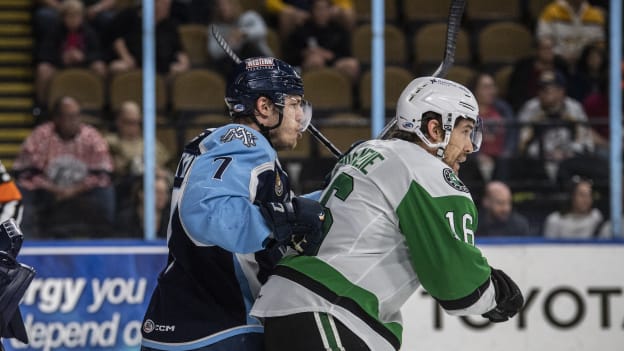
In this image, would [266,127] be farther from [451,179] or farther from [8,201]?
[8,201]

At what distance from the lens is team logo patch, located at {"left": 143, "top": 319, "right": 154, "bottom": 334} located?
322 cm

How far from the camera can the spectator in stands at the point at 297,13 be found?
753 cm

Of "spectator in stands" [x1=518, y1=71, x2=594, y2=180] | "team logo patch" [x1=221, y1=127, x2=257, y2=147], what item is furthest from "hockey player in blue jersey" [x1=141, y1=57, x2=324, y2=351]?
"spectator in stands" [x1=518, y1=71, x2=594, y2=180]

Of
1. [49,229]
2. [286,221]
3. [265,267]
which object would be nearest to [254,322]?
[265,267]

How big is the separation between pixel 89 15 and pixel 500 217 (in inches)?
128

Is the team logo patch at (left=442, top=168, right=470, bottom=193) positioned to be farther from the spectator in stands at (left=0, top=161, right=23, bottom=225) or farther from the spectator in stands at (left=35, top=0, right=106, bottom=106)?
the spectator in stands at (left=35, top=0, right=106, bottom=106)

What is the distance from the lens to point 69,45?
24.4 feet

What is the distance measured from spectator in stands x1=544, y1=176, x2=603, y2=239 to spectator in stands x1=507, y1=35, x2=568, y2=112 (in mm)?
1382

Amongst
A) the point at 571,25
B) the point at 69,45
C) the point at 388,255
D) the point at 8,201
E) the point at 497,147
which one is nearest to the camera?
the point at 388,255

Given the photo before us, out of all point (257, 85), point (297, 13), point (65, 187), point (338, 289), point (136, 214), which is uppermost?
point (257, 85)

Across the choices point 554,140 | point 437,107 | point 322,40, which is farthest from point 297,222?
point 322,40

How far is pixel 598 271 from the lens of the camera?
5.66m

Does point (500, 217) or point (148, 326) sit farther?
point (500, 217)

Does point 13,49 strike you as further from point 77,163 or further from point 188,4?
point 77,163
